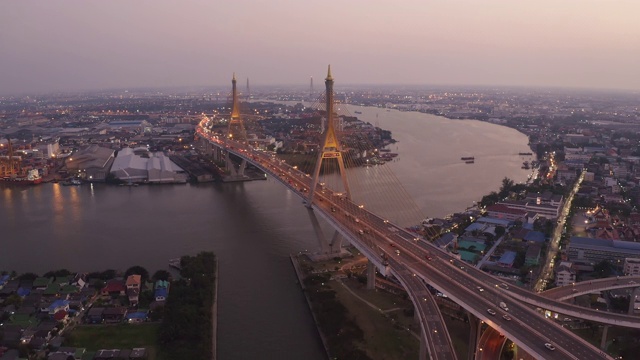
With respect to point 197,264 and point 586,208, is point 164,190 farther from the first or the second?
point 586,208

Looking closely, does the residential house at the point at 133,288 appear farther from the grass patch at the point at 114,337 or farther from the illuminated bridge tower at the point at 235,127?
the illuminated bridge tower at the point at 235,127

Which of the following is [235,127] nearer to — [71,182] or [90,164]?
[90,164]

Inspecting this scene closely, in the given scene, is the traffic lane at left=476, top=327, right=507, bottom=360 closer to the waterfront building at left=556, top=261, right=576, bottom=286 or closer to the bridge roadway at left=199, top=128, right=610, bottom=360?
the bridge roadway at left=199, top=128, right=610, bottom=360

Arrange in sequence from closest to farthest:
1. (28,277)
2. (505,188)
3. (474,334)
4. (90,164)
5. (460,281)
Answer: (474,334), (460,281), (28,277), (505,188), (90,164)

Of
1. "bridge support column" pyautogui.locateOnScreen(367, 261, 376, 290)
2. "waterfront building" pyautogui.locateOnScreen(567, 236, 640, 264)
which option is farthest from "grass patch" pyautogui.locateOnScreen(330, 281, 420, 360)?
"waterfront building" pyautogui.locateOnScreen(567, 236, 640, 264)

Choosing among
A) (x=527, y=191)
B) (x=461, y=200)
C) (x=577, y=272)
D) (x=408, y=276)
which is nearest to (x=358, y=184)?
(x=461, y=200)

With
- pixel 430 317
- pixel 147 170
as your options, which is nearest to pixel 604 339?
pixel 430 317

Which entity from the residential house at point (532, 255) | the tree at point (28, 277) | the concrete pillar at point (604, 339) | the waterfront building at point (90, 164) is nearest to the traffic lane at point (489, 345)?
the concrete pillar at point (604, 339)
